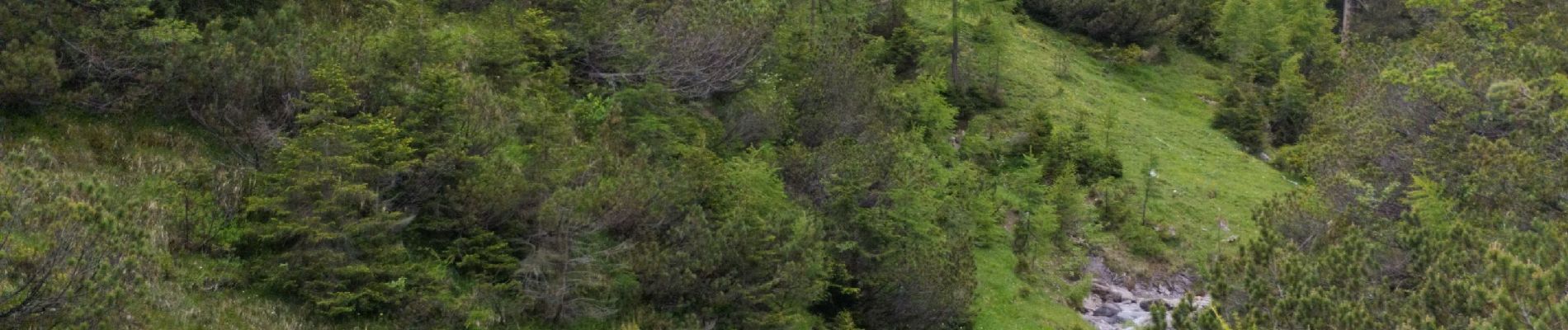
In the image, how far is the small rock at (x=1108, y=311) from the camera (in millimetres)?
17391

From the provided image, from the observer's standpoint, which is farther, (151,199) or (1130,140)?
(1130,140)

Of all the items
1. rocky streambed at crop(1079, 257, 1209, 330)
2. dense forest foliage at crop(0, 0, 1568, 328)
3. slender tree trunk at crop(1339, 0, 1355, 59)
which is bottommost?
slender tree trunk at crop(1339, 0, 1355, 59)

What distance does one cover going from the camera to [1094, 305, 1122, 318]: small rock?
17.4 meters

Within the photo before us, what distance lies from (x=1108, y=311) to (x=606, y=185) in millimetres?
10164

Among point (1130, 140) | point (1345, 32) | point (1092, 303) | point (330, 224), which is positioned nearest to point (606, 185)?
point (330, 224)

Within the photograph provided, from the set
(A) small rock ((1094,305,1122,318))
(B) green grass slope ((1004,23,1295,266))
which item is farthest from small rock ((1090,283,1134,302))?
(B) green grass slope ((1004,23,1295,266))

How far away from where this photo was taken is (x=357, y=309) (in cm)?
848

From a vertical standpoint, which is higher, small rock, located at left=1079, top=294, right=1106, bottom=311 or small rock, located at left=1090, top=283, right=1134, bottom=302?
small rock, located at left=1079, top=294, right=1106, bottom=311

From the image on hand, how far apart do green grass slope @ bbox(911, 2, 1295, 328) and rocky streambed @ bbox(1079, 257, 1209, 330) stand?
358mm

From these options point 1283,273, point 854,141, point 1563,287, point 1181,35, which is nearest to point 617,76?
point 854,141

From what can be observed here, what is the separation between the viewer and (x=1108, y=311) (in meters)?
17.5

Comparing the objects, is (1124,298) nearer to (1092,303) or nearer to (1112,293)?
(1112,293)

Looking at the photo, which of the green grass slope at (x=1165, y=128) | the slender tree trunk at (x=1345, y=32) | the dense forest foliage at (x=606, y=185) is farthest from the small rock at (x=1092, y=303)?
the slender tree trunk at (x=1345, y=32)

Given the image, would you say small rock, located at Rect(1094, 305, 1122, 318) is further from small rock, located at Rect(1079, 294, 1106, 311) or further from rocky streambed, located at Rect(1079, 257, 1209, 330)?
small rock, located at Rect(1079, 294, 1106, 311)
